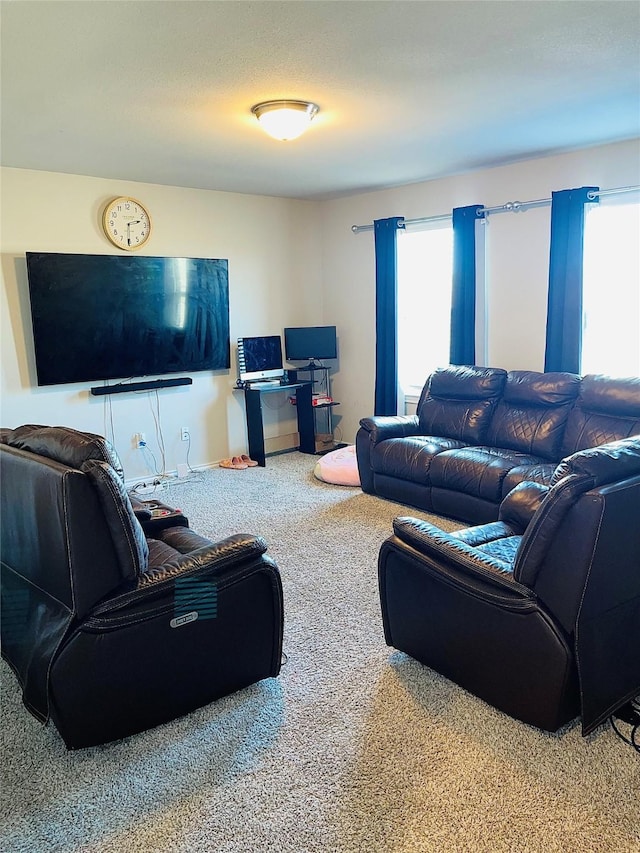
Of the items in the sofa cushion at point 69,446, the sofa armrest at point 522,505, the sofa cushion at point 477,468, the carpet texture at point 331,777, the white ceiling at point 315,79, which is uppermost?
the white ceiling at point 315,79

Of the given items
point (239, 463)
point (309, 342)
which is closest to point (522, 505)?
point (239, 463)

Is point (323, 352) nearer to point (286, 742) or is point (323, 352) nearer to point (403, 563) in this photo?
point (403, 563)

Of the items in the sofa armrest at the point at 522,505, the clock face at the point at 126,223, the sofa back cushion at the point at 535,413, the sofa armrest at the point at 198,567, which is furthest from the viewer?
the clock face at the point at 126,223

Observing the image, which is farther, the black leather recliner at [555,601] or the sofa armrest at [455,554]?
the sofa armrest at [455,554]

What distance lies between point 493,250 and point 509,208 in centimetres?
35

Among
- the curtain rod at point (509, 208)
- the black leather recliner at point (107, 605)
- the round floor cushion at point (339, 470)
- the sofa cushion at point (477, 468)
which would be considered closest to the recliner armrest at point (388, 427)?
the round floor cushion at point (339, 470)

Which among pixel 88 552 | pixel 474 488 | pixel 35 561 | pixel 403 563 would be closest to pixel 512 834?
pixel 403 563

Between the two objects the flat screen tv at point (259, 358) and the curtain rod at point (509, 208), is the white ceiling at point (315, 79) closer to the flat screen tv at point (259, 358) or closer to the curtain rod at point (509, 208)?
the curtain rod at point (509, 208)

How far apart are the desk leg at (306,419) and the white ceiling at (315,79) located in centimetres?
228

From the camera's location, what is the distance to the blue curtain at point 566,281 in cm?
445

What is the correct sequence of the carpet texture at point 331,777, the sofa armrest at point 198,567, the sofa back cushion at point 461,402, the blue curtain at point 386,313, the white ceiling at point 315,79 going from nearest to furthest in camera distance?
the carpet texture at point 331,777 → the sofa armrest at point 198,567 → the white ceiling at point 315,79 → the sofa back cushion at point 461,402 → the blue curtain at point 386,313

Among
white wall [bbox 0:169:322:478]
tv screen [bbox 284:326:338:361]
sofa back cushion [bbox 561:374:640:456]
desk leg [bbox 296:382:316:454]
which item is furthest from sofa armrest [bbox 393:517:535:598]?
tv screen [bbox 284:326:338:361]

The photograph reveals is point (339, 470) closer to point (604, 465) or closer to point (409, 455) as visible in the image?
point (409, 455)

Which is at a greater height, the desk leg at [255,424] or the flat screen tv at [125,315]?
the flat screen tv at [125,315]
